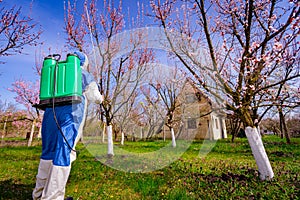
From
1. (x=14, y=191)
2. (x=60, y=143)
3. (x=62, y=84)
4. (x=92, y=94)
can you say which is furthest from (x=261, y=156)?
(x=14, y=191)

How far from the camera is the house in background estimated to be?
26.6 ft

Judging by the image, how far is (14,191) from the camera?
3.13 m

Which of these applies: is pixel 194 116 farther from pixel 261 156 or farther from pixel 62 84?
pixel 62 84

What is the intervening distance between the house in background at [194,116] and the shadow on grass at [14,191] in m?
5.18

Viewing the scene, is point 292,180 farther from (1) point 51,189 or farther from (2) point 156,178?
(1) point 51,189

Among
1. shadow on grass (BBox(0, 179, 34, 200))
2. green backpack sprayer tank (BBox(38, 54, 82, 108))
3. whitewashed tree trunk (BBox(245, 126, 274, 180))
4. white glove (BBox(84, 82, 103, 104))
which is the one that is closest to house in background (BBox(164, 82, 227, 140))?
whitewashed tree trunk (BBox(245, 126, 274, 180))

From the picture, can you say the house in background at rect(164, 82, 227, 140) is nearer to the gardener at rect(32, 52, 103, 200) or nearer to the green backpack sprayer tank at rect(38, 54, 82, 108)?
the gardener at rect(32, 52, 103, 200)

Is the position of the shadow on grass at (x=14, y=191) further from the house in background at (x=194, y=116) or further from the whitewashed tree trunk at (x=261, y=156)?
the house in background at (x=194, y=116)

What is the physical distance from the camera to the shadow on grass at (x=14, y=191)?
2885mm

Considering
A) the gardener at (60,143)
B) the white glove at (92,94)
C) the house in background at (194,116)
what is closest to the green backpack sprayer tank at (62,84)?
the gardener at (60,143)

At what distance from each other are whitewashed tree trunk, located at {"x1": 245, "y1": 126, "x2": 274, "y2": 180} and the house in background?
98.6 inches

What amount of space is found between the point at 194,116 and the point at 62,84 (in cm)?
887

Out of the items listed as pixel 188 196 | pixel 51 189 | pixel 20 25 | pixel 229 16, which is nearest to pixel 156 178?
pixel 188 196

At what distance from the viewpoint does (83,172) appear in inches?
178
